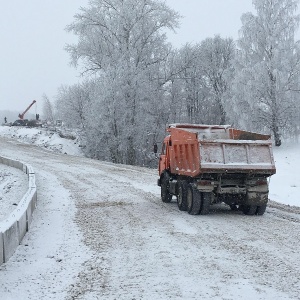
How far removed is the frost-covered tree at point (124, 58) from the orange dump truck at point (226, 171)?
79.6 ft

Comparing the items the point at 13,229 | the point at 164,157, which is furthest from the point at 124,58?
the point at 13,229

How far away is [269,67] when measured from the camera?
122 feet

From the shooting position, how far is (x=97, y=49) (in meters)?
38.3

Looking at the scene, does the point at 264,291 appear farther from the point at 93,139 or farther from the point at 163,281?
the point at 93,139

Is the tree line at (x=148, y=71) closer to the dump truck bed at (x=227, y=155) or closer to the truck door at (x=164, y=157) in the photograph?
the truck door at (x=164, y=157)

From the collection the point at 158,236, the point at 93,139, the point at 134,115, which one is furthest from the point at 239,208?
the point at 93,139

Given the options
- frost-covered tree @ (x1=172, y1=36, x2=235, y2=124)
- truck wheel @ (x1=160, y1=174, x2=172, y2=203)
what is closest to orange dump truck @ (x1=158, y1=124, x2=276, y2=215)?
truck wheel @ (x1=160, y1=174, x2=172, y2=203)

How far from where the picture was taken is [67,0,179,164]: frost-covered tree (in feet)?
120

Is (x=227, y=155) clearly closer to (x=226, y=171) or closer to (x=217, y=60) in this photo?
(x=226, y=171)

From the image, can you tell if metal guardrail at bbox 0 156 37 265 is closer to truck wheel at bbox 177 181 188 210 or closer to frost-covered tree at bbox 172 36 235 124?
truck wheel at bbox 177 181 188 210

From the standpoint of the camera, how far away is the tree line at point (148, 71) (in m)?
36.6

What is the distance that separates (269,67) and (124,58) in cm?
1220

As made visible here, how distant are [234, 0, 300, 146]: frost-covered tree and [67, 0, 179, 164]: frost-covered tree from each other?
706cm

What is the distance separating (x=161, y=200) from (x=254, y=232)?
19.1ft
